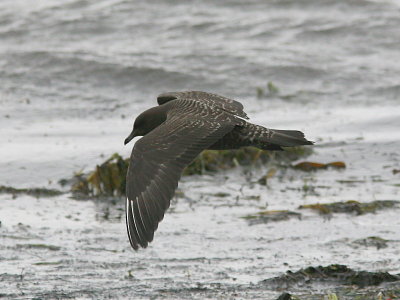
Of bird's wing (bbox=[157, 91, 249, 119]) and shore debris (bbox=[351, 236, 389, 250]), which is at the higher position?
bird's wing (bbox=[157, 91, 249, 119])

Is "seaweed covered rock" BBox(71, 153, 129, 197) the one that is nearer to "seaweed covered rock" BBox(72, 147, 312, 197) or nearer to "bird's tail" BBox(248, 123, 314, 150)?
"seaweed covered rock" BBox(72, 147, 312, 197)

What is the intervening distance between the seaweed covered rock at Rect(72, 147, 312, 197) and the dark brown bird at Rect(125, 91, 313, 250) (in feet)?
3.83

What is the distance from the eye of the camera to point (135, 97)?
1107cm

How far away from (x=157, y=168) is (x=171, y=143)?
0.67 feet

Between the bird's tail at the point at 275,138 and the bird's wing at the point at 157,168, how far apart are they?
28 cm

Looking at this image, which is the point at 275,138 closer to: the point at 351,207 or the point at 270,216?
the point at 270,216

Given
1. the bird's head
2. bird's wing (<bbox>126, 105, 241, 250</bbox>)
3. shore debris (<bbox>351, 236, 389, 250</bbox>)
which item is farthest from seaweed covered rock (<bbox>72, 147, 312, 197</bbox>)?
bird's wing (<bbox>126, 105, 241, 250</bbox>)

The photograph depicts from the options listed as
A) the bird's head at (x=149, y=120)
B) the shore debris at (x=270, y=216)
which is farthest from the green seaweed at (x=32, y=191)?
the shore debris at (x=270, y=216)

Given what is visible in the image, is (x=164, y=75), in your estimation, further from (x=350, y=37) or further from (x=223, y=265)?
(x=223, y=265)

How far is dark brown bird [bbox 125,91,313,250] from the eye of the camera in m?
5.08

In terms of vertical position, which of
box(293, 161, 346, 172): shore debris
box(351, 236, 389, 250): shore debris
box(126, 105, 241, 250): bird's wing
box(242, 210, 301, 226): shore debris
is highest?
box(126, 105, 241, 250): bird's wing

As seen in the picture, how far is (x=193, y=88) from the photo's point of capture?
11.5 metres

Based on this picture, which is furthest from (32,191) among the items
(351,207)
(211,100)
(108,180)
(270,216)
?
(351,207)

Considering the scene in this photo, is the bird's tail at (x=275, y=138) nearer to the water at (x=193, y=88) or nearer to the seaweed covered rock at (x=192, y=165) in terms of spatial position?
the water at (x=193, y=88)
